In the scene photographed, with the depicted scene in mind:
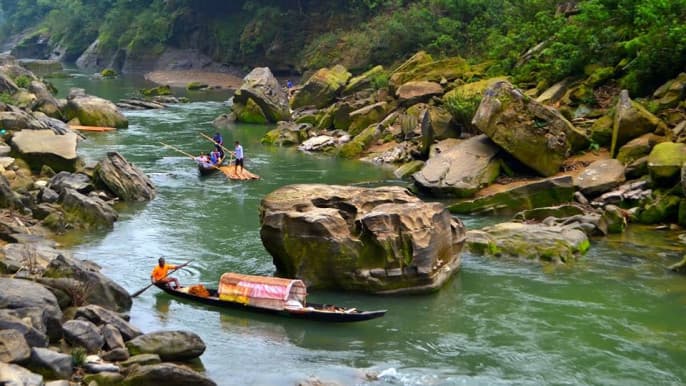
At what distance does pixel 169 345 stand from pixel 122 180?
51.6ft

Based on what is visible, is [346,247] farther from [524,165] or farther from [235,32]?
[235,32]

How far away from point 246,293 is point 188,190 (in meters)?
14.0

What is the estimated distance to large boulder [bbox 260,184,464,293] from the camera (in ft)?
65.4

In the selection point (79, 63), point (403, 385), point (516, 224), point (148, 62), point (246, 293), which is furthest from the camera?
point (79, 63)

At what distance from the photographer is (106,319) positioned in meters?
16.2

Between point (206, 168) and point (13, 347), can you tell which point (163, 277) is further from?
point (206, 168)

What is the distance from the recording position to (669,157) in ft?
84.3

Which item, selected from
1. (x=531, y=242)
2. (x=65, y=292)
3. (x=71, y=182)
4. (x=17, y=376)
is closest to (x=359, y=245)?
(x=531, y=242)

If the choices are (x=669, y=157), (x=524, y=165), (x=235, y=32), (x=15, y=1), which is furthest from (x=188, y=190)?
(x=15, y=1)

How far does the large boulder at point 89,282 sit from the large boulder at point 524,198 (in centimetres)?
1276

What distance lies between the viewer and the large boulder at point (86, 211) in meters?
26.1

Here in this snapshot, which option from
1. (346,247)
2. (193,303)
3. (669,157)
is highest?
(669,157)

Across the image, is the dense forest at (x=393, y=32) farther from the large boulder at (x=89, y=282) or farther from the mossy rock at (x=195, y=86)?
the large boulder at (x=89, y=282)

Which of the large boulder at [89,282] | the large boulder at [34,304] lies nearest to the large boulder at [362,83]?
the large boulder at [89,282]
